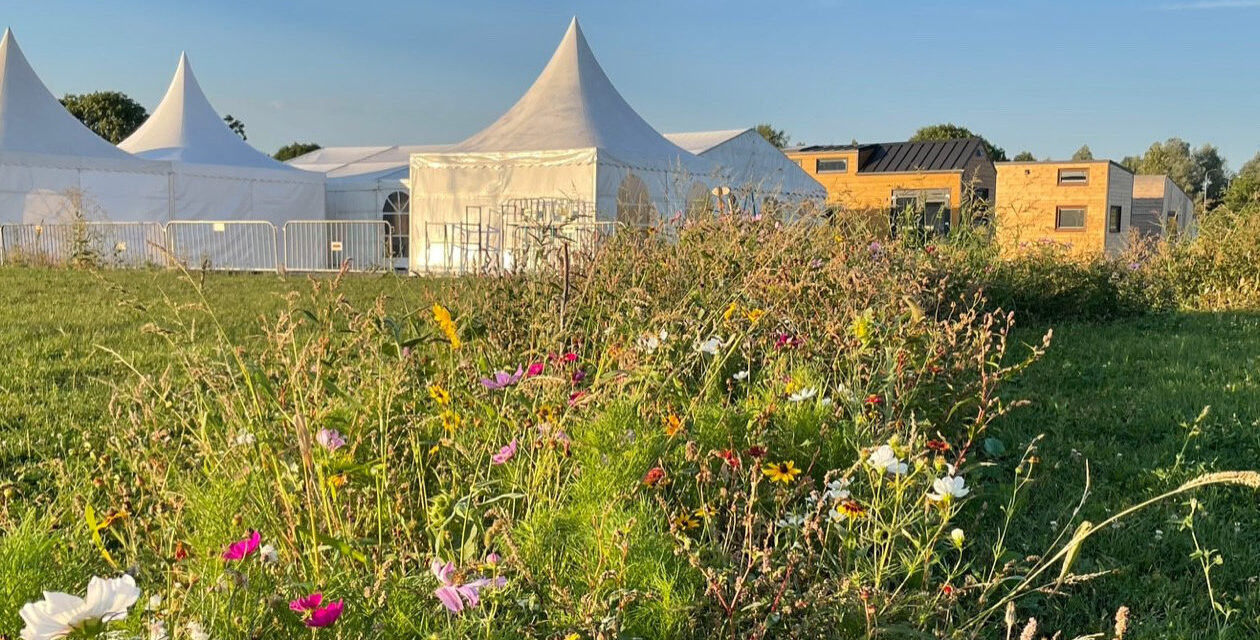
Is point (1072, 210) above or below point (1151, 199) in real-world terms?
below

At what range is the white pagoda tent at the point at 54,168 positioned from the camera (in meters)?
15.1

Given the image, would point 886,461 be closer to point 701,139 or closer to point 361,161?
point 701,139

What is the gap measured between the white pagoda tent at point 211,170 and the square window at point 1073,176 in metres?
24.0

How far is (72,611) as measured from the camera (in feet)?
2.78

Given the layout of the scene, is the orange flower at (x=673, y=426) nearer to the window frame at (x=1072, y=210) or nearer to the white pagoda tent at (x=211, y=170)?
the white pagoda tent at (x=211, y=170)

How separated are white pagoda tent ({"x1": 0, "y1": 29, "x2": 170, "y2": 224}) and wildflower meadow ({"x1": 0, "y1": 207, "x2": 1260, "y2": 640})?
43.5 feet

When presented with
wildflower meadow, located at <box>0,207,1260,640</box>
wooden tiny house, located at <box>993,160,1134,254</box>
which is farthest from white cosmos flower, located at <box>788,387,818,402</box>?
wooden tiny house, located at <box>993,160,1134,254</box>

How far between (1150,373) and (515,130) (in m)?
11.4

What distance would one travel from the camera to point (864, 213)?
526 cm

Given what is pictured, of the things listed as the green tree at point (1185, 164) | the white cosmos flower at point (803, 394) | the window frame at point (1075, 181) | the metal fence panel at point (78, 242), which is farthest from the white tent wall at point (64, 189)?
the green tree at point (1185, 164)

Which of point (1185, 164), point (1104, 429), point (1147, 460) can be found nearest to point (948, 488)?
point (1147, 460)

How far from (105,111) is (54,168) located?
32424 mm

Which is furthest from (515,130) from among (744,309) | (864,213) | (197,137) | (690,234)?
(744,309)

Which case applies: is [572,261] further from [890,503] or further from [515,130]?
[515,130]
